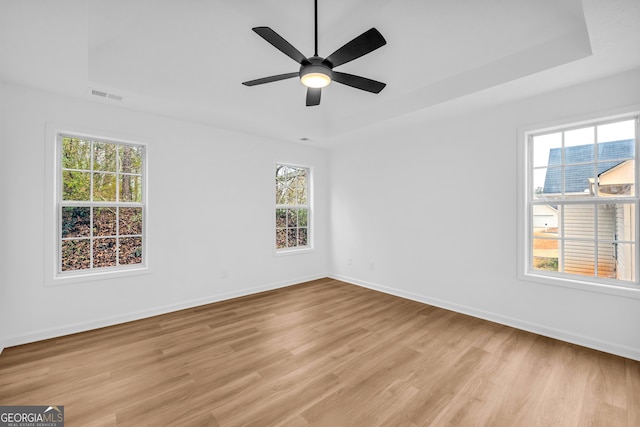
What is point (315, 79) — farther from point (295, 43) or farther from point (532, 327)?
point (532, 327)

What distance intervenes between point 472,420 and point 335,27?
3676 millimetres

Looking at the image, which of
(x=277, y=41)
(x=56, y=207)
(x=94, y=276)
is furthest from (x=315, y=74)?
(x=94, y=276)

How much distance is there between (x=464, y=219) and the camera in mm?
3719

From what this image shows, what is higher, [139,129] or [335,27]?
[335,27]

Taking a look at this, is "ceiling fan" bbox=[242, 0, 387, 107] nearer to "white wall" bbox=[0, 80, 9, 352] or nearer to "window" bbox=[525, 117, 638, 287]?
"window" bbox=[525, 117, 638, 287]

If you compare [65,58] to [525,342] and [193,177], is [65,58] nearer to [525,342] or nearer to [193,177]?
[193,177]

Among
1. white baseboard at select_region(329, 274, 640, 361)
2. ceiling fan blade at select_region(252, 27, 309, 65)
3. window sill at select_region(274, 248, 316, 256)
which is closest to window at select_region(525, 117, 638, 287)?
white baseboard at select_region(329, 274, 640, 361)

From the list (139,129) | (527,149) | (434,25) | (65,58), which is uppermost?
(434,25)

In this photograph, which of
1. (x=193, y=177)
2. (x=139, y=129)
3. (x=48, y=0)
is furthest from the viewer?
(x=193, y=177)

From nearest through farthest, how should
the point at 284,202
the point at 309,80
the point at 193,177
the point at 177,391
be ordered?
the point at 177,391, the point at 309,80, the point at 193,177, the point at 284,202

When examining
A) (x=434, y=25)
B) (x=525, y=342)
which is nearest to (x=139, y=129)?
(x=434, y=25)

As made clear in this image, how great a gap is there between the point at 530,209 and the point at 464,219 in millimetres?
716

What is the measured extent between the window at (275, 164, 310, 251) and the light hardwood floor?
1.97 meters

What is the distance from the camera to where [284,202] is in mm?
5168
